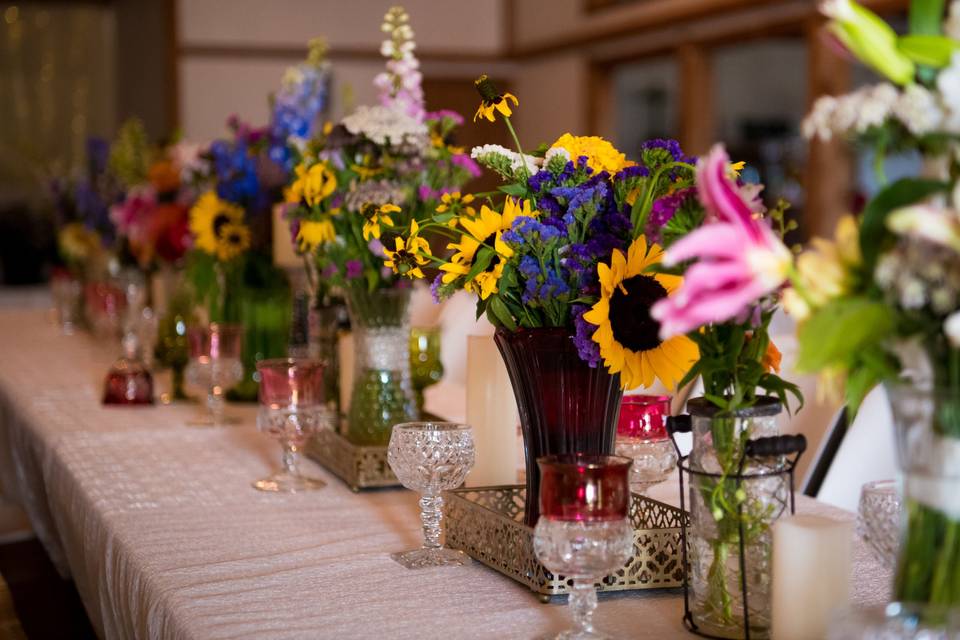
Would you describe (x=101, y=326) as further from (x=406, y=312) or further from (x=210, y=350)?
(x=406, y=312)

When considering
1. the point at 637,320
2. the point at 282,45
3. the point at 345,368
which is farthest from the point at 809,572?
the point at 282,45

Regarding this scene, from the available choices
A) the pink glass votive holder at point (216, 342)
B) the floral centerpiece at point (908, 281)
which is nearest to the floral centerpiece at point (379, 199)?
the pink glass votive holder at point (216, 342)

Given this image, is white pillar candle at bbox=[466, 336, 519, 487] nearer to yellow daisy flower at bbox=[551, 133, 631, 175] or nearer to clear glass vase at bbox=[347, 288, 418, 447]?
clear glass vase at bbox=[347, 288, 418, 447]

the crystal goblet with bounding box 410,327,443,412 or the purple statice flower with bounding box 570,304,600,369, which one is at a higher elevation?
the purple statice flower with bounding box 570,304,600,369

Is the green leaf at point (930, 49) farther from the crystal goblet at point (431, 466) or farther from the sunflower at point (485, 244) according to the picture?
the crystal goblet at point (431, 466)

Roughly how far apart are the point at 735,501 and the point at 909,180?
35 cm

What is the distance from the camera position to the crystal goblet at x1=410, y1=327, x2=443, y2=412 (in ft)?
6.50

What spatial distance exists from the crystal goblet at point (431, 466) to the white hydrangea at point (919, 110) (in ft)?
2.25

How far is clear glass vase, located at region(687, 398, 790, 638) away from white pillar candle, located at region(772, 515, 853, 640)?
4 cm

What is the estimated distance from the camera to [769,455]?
3.29 ft

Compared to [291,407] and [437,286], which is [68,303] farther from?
[437,286]

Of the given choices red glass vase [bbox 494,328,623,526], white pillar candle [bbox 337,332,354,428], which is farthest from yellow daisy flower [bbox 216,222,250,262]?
red glass vase [bbox 494,328,623,526]

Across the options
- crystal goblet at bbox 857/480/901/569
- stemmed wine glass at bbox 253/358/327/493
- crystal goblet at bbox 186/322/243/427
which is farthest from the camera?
crystal goblet at bbox 186/322/243/427

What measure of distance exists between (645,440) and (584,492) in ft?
1.57
